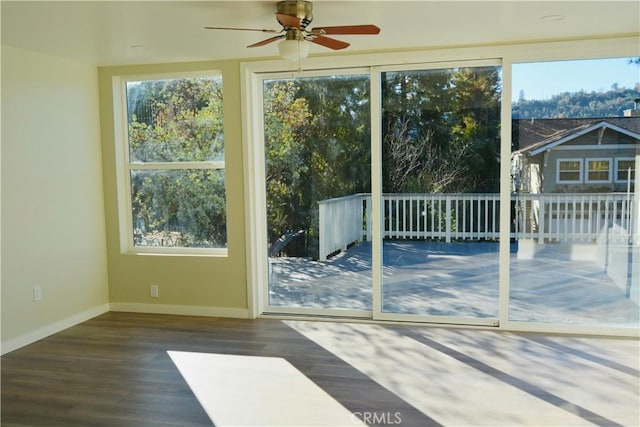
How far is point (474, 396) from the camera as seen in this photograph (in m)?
3.18

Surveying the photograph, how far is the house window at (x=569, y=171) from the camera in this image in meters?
4.30

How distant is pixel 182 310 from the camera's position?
509cm

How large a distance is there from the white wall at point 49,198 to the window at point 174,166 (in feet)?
1.07

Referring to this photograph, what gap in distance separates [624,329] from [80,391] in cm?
415

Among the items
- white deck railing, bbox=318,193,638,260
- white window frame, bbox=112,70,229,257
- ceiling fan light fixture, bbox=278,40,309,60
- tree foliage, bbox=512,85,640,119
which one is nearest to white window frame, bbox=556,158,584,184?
white deck railing, bbox=318,193,638,260

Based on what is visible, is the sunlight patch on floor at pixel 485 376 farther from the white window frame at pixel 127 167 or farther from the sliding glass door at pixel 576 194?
the white window frame at pixel 127 167

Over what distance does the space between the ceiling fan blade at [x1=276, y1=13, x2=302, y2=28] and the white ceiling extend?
199 millimetres

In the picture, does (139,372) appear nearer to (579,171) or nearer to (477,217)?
(477,217)

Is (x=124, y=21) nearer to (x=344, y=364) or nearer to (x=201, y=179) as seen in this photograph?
(x=201, y=179)

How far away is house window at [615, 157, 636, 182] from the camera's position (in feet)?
13.8

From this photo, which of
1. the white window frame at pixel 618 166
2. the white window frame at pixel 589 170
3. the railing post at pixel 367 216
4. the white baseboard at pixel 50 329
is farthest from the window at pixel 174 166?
the white window frame at pixel 618 166

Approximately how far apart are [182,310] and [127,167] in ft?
5.12

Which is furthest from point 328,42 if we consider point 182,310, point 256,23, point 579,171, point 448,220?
point 182,310

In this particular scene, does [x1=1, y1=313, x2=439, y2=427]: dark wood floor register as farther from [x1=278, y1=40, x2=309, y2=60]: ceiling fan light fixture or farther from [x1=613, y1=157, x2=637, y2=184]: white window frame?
[x1=613, y1=157, x2=637, y2=184]: white window frame
